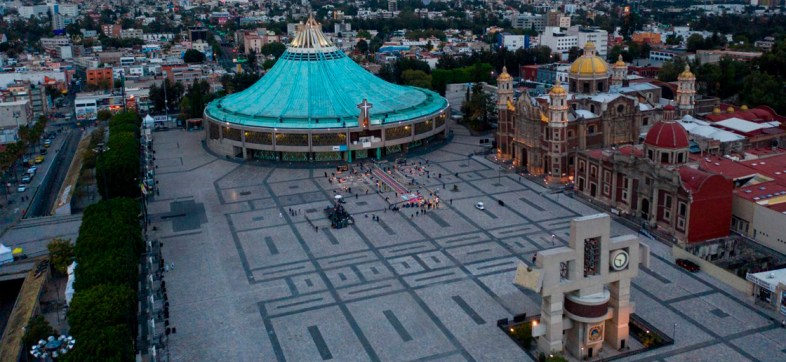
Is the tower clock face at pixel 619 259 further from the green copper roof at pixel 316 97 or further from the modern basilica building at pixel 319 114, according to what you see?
the green copper roof at pixel 316 97

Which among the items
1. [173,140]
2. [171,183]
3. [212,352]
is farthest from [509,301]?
[173,140]

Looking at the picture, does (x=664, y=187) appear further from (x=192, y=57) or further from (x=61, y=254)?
(x=192, y=57)

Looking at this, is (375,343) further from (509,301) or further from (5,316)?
(5,316)

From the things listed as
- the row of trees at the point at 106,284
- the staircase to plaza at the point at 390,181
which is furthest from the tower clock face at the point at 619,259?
the staircase to plaza at the point at 390,181

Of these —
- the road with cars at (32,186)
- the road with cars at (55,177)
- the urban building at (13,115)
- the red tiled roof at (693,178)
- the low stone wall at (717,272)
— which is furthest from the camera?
the urban building at (13,115)

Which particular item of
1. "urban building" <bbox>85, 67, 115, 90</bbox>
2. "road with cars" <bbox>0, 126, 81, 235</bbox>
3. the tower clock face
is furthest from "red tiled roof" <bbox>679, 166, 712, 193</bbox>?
"urban building" <bbox>85, 67, 115, 90</bbox>
